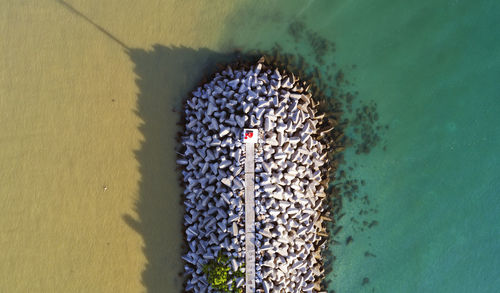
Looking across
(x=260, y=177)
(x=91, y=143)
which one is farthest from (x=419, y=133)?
(x=91, y=143)

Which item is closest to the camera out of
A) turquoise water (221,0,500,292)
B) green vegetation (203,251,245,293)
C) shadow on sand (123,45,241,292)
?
green vegetation (203,251,245,293)

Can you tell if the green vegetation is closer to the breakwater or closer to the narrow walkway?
the breakwater

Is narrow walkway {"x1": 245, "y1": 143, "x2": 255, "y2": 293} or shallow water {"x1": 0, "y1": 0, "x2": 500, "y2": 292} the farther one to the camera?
shallow water {"x1": 0, "y1": 0, "x2": 500, "y2": 292}

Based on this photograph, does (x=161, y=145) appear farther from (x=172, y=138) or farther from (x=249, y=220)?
(x=249, y=220)

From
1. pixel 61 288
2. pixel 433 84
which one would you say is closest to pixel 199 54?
pixel 433 84

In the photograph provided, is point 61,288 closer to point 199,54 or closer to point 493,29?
A: point 199,54

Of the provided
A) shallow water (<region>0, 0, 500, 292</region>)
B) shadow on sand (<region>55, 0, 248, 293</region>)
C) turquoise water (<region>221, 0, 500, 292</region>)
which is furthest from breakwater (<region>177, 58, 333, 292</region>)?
turquoise water (<region>221, 0, 500, 292</region>)

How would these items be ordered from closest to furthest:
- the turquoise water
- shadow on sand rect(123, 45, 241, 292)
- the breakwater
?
the breakwater, shadow on sand rect(123, 45, 241, 292), the turquoise water

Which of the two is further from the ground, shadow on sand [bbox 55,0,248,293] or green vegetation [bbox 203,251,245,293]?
shadow on sand [bbox 55,0,248,293]
